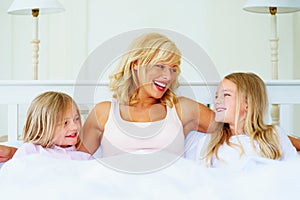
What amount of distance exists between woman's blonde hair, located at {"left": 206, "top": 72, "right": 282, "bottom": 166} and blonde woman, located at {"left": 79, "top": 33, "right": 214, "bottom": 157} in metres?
0.11

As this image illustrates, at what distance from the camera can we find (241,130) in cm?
163

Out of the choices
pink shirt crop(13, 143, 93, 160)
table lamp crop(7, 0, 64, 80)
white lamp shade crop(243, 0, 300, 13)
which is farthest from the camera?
white lamp shade crop(243, 0, 300, 13)

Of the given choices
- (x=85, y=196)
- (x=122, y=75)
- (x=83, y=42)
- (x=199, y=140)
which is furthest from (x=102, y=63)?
(x=83, y=42)

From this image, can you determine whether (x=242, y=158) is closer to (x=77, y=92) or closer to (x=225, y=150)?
(x=225, y=150)

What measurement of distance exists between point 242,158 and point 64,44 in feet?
6.68

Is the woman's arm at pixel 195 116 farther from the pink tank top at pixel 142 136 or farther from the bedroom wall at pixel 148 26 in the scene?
the bedroom wall at pixel 148 26

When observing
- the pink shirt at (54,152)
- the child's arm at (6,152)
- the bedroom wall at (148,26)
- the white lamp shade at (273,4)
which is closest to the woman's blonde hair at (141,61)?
the pink shirt at (54,152)

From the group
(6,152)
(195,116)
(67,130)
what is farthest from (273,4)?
(6,152)

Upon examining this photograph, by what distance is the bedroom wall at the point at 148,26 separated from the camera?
327 cm

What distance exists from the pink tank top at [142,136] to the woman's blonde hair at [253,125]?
116 mm

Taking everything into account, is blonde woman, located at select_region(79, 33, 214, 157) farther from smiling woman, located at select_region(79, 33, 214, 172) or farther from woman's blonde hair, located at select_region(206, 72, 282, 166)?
woman's blonde hair, located at select_region(206, 72, 282, 166)

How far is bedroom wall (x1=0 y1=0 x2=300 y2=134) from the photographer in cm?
327

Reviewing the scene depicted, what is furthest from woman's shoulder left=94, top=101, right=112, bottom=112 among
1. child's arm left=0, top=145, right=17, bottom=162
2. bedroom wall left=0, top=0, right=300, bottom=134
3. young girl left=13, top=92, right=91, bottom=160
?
bedroom wall left=0, top=0, right=300, bottom=134

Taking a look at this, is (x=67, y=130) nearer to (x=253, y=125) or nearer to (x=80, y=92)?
(x=80, y=92)
